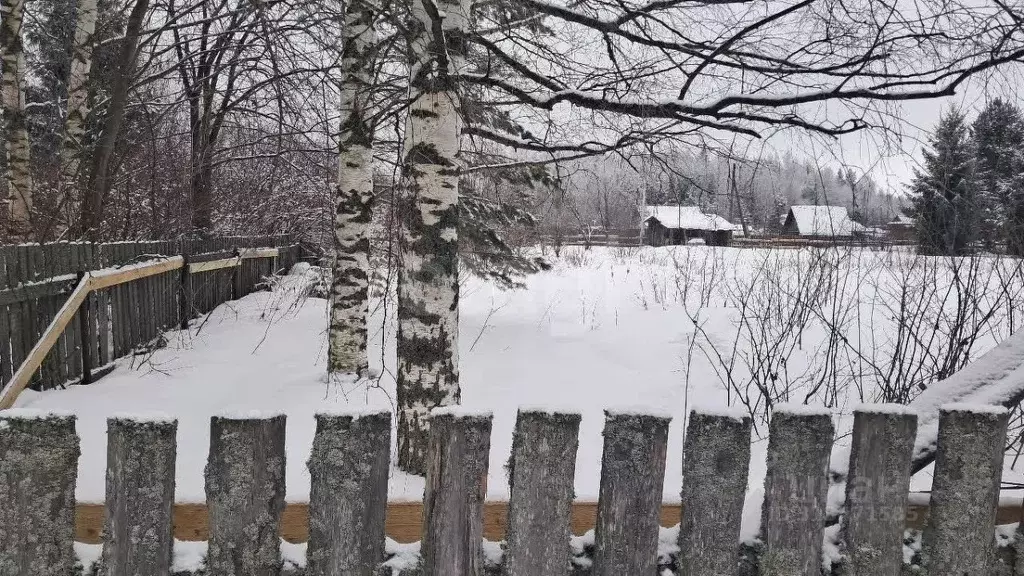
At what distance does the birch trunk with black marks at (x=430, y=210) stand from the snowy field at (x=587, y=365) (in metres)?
0.48

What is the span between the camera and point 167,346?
7191 mm

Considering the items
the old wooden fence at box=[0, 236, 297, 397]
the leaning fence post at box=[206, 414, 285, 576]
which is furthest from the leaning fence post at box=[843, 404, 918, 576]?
the old wooden fence at box=[0, 236, 297, 397]

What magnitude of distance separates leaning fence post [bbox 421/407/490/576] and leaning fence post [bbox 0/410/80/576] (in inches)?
31.4

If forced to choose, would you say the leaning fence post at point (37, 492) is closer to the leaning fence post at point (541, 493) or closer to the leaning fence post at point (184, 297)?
the leaning fence post at point (541, 493)

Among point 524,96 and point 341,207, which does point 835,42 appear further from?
point 341,207

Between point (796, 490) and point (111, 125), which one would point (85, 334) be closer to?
point (111, 125)

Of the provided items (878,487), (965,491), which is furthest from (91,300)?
(965,491)

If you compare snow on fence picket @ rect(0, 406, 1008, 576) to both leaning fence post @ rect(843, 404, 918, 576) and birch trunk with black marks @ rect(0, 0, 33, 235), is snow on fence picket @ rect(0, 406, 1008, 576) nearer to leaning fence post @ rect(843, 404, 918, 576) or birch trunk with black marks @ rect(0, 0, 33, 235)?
leaning fence post @ rect(843, 404, 918, 576)

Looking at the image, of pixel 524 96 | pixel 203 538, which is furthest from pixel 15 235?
pixel 203 538

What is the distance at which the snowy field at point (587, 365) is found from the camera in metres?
4.18

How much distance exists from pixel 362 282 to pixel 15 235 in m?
4.42

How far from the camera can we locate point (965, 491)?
1.48 m

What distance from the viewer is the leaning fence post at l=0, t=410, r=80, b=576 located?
133 cm

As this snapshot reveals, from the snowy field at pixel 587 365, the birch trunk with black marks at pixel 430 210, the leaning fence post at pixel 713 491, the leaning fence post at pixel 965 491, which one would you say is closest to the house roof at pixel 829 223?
the snowy field at pixel 587 365
